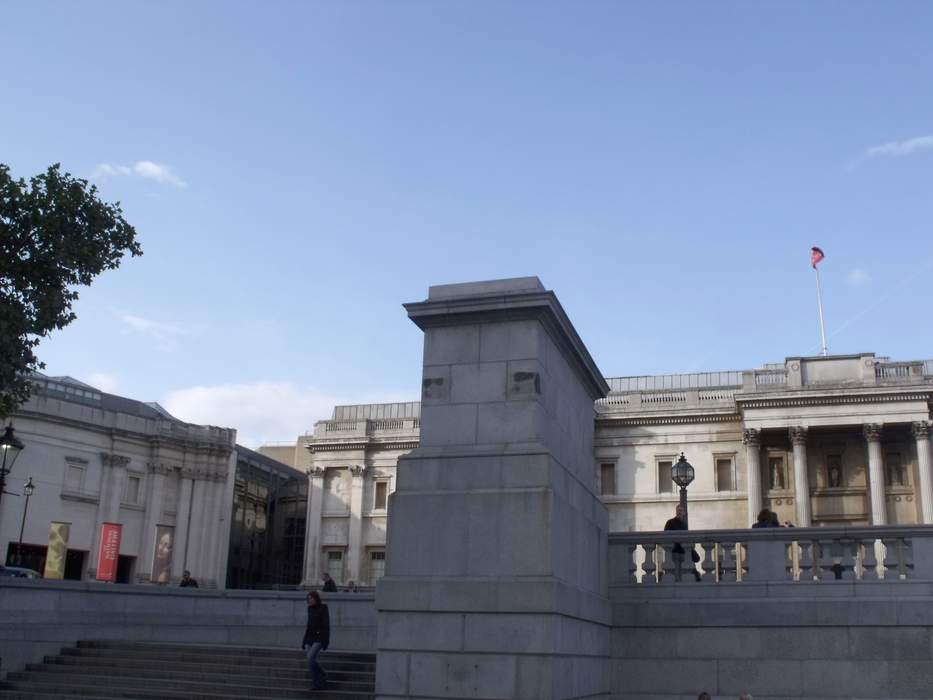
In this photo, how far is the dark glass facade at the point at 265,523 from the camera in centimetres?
7350

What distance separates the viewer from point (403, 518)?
470 inches

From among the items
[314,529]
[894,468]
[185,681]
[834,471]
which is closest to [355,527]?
[314,529]

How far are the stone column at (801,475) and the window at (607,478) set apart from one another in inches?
428

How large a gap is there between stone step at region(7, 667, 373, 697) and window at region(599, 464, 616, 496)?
149 feet

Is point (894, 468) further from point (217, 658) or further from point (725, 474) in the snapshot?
point (217, 658)

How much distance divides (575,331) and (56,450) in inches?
2120

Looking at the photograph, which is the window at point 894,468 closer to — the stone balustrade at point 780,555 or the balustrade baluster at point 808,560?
the stone balustrade at point 780,555

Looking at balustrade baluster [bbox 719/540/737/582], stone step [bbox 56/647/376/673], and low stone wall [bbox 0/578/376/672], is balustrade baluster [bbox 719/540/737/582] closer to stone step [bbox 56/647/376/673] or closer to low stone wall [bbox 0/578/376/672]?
stone step [bbox 56/647/376/673]

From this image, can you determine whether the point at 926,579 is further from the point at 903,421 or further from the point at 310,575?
the point at 310,575

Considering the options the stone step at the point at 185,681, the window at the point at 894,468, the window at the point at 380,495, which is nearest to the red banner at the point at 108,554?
the window at the point at 380,495

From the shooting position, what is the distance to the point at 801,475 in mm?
54719

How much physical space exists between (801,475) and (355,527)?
29.0 meters

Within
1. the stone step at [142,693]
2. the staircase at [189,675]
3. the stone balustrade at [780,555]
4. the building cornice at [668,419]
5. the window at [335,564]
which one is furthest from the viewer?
the window at [335,564]

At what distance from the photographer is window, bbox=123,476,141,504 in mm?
64312
